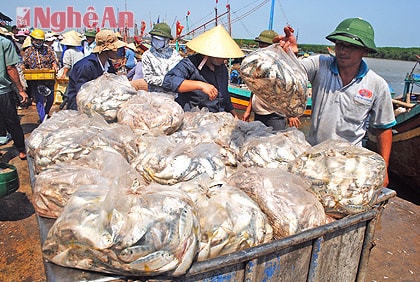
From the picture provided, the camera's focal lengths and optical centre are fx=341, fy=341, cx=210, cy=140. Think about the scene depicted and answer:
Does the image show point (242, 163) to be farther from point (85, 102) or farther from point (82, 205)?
point (85, 102)

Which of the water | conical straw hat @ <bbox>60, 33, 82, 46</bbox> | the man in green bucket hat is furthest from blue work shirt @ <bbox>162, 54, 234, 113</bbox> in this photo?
the water

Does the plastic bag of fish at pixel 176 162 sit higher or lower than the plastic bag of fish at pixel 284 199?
higher

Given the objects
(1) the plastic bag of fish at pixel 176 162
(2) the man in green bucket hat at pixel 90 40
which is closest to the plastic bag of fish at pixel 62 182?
(1) the plastic bag of fish at pixel 176 162

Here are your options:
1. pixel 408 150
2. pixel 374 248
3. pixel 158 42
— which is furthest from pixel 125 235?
pixel 408 150

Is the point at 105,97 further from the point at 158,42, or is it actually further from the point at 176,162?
the point at 158,42

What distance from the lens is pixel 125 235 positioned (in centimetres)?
115

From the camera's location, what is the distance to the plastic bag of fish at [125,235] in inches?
45.0

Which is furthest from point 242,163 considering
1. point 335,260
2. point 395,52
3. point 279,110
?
point 395,52

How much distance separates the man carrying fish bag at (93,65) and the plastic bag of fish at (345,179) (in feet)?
7.86

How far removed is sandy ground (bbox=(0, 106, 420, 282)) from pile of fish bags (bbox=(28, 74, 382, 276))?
4.15 feet

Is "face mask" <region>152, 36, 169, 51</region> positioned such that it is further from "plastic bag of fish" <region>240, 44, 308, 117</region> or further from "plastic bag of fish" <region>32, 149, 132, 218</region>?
"plastic bag of fish" <region>32, 149, 132, 218</region>

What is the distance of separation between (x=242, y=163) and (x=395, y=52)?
9474 centimetres

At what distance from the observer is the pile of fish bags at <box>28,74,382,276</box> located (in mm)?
1168

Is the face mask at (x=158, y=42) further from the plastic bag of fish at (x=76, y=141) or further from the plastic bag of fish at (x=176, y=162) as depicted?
the plastic bag of fish at (x=176, y=162)
